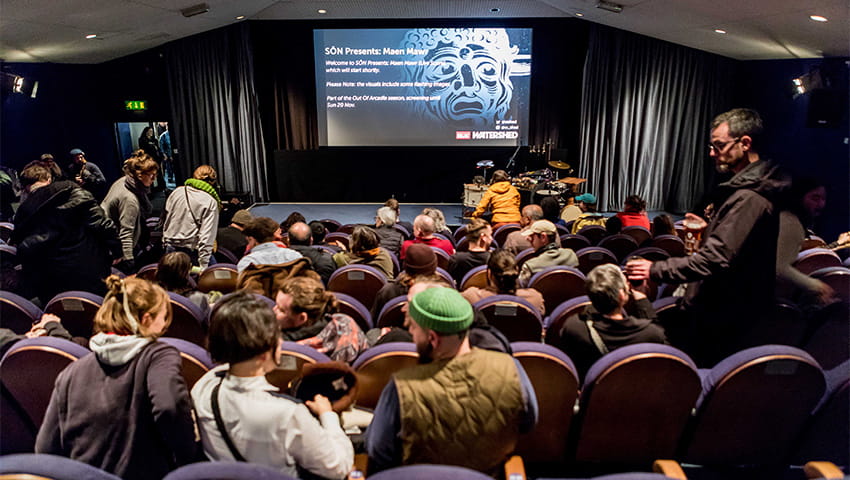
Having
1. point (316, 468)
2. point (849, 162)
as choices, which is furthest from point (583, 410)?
point (849, 162)

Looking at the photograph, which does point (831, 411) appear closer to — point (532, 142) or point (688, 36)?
point (688, 36)

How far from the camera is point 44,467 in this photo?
118 cm

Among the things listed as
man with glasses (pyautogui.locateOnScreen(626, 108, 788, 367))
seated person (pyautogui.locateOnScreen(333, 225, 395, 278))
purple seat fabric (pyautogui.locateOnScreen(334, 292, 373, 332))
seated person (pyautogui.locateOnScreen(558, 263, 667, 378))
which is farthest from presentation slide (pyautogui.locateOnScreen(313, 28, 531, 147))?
seated person (pyautogui.locateOnScreen(558, 263, 667, 378))

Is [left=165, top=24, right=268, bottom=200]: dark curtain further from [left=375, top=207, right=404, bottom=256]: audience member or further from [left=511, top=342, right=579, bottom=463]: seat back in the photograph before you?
[left=511, top=342, right=579, bottom=463]: seat back

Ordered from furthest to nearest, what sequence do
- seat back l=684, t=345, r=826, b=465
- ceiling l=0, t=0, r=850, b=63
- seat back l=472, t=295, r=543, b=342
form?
ceiling l=0, t=0, r=850, b=63 → seat back l=472, t=295, r=543, b=342 → seat back l=684, t=345, r=826, b=465

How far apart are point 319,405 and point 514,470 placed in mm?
654

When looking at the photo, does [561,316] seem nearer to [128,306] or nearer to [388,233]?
[128,306]

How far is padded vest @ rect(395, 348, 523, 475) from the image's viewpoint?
57.3 inches

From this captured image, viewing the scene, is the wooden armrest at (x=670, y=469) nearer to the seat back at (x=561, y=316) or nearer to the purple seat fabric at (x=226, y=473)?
the seat back at (x=561, y=316)

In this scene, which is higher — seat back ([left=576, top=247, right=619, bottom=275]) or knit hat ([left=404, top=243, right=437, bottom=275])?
knit hat ([left=404, top=243, right=437, bottom=275])

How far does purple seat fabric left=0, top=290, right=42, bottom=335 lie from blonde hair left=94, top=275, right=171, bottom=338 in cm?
128

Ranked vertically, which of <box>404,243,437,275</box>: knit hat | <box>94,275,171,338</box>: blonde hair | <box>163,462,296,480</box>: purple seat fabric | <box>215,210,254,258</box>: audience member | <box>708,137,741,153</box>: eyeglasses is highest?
<box>708,137,741,153</box>: eyeglasses

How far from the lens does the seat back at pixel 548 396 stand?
2.00 meters

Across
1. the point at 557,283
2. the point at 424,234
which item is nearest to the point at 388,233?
the point at 424,234
